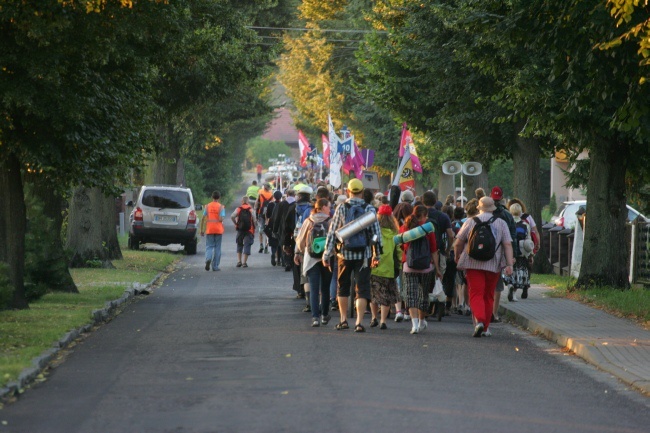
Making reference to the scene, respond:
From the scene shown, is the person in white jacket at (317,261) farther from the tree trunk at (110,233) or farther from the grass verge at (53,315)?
the tree trunk at (110,233)

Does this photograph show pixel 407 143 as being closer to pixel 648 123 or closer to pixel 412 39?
pixel 412 39

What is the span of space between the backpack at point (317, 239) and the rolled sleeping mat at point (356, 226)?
0.50 m

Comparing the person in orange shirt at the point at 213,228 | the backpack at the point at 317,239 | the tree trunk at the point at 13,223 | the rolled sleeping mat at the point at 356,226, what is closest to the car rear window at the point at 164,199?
the person in orange shirt at the point at 213,228

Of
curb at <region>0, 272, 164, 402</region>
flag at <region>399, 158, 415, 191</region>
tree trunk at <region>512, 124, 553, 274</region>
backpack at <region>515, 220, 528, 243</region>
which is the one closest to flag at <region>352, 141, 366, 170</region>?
flag at <region>399, 158, 415, 191</region>

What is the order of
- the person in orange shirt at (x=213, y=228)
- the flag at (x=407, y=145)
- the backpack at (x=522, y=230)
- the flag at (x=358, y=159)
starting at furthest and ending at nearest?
1. the flag at (x=358, y=159)
2. the flag at (x=407, y=145)
3. the person in orange shirt at (x=213, y=228)
4. the backpack at (x=522, y=230)

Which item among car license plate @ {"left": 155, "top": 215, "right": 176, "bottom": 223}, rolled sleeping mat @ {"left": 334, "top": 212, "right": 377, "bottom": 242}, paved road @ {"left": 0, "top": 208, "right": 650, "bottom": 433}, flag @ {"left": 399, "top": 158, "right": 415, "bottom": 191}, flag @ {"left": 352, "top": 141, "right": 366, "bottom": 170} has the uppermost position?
flag @ {"left": 352, "top": 141, "right": 366, "bottom": 170}

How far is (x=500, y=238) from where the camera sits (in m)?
15.1

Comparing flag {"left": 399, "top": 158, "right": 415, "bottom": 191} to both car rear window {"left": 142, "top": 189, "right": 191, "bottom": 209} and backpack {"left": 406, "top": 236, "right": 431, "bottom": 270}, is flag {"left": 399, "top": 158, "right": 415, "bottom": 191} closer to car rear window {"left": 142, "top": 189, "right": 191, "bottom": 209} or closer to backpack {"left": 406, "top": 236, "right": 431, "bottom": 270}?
car rear window {"left": 142, "top": 189, "right": 191, "bottom": 209}

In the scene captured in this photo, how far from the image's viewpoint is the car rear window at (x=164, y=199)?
3609 cm

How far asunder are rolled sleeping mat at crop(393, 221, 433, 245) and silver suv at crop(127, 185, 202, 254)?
69.8ft

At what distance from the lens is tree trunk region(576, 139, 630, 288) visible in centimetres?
2119

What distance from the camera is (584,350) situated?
1309cm

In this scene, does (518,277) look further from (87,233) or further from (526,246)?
(87,233)

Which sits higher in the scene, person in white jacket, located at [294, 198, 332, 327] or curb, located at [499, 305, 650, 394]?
person in white jacket, located at [294, 198, 332, 327]
